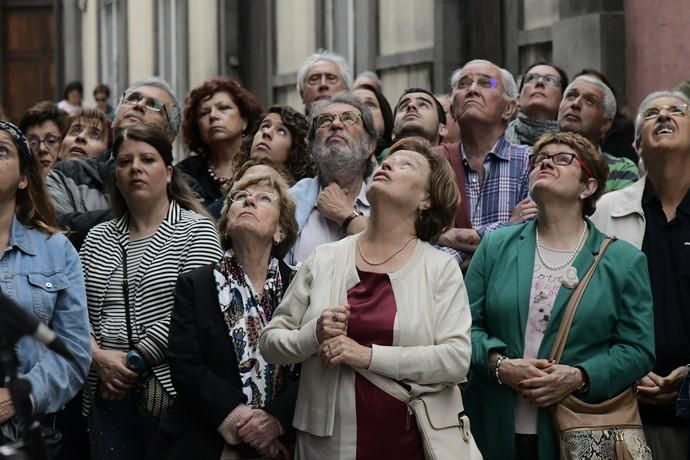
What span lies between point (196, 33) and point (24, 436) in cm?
1860

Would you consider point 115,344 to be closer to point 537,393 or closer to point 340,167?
point 340,167

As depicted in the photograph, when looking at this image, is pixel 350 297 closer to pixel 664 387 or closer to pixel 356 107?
pixel 664 387

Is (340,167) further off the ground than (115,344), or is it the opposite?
(340,167)

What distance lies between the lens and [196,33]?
74.3ft

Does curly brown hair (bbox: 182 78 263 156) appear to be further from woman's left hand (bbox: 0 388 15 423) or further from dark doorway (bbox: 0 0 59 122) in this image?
dark doorway (bbox: 0 0 59 122)

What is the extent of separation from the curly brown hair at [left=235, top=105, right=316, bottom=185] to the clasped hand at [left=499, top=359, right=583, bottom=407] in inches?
98.6

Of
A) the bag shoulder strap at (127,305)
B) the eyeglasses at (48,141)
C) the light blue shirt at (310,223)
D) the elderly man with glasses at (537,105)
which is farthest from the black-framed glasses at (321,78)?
the bag shoulder strap at (127,305)

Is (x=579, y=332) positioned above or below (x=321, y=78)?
below

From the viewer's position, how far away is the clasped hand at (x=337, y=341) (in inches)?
249

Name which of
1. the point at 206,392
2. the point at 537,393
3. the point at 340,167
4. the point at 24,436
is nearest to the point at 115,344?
the point at 206,392

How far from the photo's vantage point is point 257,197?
7254 millimetres

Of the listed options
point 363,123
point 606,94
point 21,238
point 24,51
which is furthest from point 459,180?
point 24,51

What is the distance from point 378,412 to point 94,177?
2847 mm

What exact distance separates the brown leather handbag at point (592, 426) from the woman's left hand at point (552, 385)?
0.06 metres
